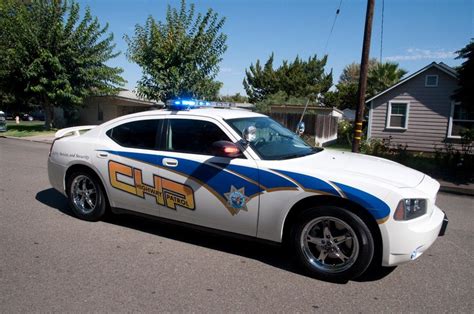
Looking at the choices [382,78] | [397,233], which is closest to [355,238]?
[397,233]

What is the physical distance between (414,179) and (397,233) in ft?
2.40

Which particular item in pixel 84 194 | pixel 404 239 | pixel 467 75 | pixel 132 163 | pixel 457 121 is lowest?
pixel 84 194

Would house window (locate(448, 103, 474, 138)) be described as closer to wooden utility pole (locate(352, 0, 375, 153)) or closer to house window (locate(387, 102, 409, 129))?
house window (locate(387, 102, 409, 129))

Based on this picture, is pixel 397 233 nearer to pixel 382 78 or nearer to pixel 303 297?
pixel 303 297

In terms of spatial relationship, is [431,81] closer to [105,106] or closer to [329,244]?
[329,244]

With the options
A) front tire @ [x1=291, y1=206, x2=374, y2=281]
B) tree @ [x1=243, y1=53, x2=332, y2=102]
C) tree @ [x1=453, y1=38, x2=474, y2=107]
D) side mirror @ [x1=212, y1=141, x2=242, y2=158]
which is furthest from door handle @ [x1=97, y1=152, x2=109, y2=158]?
tree @ [x1=243, y1=53, x2=332, y2=102]

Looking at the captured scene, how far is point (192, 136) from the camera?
4.41 m

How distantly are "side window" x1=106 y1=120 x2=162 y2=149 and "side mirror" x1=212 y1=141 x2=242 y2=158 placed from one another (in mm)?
984

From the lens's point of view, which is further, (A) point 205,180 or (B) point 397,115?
(B) point 397,115

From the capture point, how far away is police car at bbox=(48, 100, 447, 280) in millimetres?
3445

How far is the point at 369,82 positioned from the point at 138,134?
3142 cm

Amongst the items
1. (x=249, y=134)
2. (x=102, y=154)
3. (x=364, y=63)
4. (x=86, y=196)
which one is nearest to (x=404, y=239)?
(x=249, y=134)

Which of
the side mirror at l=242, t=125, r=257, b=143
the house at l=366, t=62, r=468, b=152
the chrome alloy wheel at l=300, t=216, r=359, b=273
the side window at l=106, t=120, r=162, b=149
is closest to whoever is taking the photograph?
the chrome alloy wheel at l=300, t=216, r=359, b=273

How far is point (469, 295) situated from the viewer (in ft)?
11.2
